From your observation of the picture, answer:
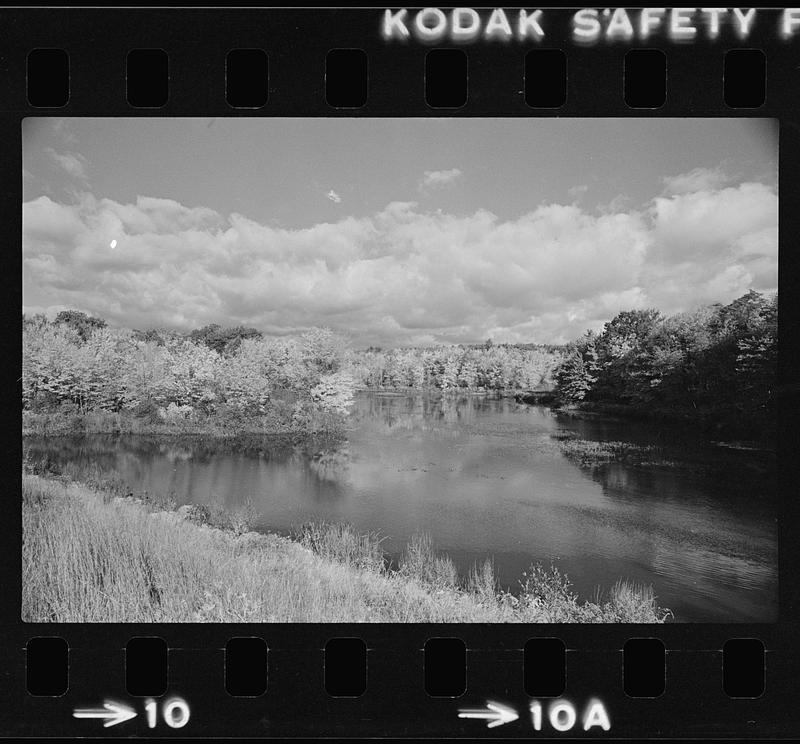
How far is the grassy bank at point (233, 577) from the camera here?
2.70 m

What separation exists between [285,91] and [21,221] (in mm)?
2133

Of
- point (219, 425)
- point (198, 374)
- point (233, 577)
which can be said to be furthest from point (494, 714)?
point (198, 374)

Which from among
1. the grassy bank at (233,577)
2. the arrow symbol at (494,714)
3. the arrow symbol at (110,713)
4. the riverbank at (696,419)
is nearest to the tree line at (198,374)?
the grassy bank at (233,577)

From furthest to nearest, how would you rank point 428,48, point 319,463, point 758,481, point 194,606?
point 319,463 < point 758,481 < point 194,606 < point 428,48

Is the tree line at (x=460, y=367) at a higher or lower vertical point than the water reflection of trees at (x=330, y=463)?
higher

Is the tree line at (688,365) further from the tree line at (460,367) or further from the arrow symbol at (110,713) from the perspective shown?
the arrow symbol at (110,713)

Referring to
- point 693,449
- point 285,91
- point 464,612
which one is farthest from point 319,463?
point 693,449

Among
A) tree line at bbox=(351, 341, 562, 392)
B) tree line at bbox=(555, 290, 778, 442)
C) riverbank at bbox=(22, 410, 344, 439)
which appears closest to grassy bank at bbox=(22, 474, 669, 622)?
riverbank at bbox=(22, 410, 344, 439)

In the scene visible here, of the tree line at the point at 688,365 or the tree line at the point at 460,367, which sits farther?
the tree line at the point at 460,367

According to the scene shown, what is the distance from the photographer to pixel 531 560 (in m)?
3.19

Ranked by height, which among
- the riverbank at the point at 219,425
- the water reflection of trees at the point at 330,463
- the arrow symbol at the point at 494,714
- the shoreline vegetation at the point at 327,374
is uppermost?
the shoreline vegetation at the point at 327,374

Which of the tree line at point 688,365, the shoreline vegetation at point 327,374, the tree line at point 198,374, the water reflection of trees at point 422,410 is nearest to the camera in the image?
the tree line at point 688,365

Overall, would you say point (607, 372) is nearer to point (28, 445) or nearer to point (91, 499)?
point (91, 499)

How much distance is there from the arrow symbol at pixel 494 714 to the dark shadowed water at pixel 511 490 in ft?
3.24
